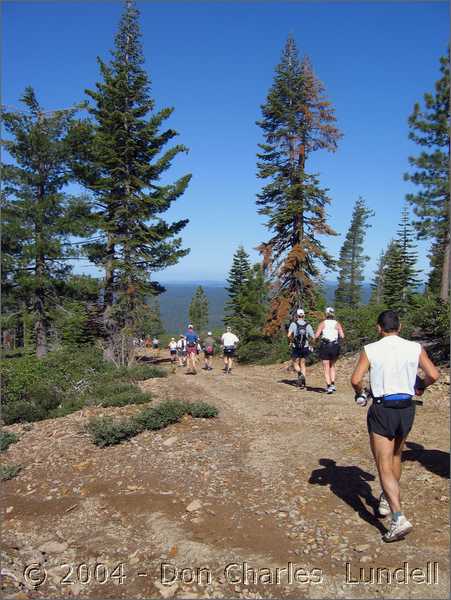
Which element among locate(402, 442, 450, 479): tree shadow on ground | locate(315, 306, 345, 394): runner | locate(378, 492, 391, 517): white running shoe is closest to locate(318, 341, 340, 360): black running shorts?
locate(315, 306, 345, 394): runner

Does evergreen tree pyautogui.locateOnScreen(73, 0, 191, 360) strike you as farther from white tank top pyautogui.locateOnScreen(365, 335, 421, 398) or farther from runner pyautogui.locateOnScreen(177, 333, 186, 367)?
white tank top pyautogui.locateOnScreen(365, 335, 421, 398)

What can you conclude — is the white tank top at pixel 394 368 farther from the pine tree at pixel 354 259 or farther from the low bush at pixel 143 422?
the pine tree at pixel 354 259

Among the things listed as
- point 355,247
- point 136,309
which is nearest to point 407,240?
point 355,247

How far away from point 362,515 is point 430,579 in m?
1.18

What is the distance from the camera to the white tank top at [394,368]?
4281 mm

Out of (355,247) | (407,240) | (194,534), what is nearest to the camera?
(194,534)

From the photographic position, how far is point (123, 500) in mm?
5773

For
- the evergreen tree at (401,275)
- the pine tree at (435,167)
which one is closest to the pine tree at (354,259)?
the evergreen tree at (401,275)

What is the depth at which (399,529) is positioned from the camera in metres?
4.18

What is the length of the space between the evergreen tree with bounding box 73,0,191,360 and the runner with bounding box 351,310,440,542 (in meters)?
17.1

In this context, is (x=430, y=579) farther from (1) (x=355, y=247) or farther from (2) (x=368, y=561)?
(1) (x=355, y=247)

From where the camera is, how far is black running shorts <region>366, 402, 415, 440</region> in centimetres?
427

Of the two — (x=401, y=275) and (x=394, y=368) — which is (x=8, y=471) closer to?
(x=394, y=368)

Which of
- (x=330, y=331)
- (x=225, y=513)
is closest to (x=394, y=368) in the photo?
(x=225, y=513)
